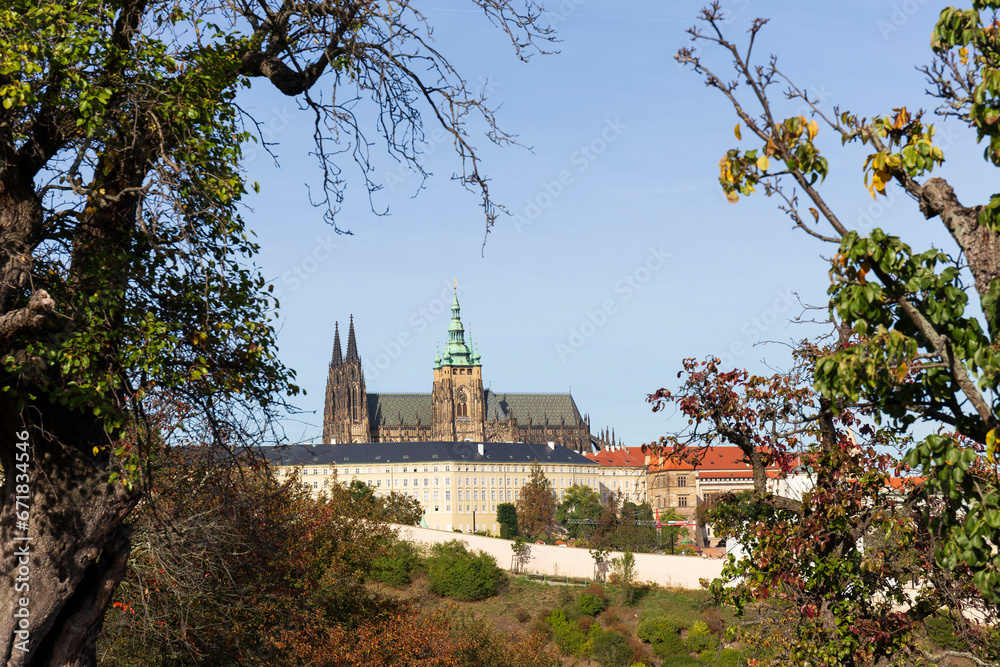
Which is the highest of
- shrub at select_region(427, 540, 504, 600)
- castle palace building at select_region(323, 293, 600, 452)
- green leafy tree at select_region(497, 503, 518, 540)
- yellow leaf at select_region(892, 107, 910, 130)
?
castle palace building at select_region(323, 293, 600, 452)

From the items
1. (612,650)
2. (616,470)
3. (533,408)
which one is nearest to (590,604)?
(612,650)

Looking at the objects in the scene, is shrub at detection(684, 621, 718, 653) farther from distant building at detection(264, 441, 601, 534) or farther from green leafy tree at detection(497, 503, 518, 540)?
distant building at detection(264, 441, 601, 534)

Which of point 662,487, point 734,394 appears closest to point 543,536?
point 662,487

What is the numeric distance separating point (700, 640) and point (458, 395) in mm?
124986

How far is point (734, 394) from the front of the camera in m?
10.0

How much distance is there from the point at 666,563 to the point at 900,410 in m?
70.2

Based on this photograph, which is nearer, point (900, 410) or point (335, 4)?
point (900, 410)

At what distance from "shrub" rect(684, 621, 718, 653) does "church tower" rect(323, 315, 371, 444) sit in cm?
12280

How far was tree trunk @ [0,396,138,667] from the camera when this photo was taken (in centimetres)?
724

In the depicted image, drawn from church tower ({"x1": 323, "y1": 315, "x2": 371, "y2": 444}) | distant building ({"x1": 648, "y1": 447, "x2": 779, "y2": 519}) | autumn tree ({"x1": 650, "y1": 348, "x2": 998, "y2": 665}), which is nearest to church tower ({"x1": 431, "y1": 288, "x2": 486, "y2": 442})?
church tower ({"x1": 323, "y1": 315, "x2": 371, "y2": 444})

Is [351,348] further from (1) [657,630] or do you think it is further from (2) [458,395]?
(1) [657,630]

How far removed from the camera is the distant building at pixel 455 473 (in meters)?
147

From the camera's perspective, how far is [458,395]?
589ft

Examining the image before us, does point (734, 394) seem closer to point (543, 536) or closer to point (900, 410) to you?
point (900, 410)
